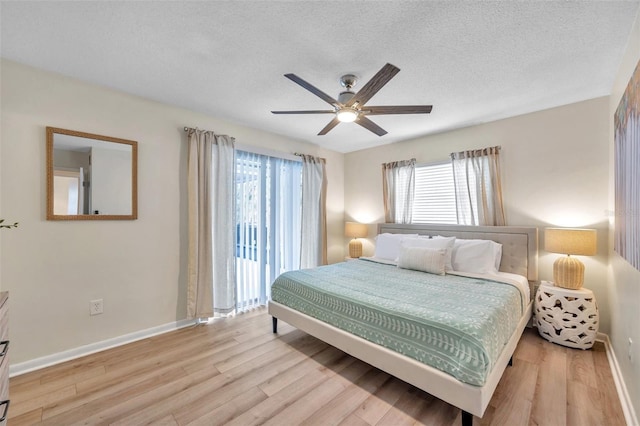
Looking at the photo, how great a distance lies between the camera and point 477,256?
2.96 m

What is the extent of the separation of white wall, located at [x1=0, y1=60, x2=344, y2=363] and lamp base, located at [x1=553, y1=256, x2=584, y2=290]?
4051mm

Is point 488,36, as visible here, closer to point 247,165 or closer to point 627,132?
point 627,132

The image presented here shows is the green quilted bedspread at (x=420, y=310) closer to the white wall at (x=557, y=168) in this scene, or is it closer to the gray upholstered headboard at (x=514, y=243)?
the gray upholstered headboard at (x=514, y=243)

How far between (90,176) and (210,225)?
1.19m

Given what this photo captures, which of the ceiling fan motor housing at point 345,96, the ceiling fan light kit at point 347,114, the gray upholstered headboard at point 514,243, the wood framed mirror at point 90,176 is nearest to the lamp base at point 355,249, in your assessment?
the gray upholstered headboard at point 514,243

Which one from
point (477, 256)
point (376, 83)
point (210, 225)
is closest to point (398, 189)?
point (477, 256)

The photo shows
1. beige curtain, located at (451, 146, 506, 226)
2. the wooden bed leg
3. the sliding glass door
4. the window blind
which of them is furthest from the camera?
the window blind

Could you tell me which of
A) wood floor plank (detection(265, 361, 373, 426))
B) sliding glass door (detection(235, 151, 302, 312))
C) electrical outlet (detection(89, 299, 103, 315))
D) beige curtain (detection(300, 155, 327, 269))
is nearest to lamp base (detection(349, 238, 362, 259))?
beige curtain (detection(300, 155, 327, 269))

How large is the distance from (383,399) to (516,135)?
327 cm

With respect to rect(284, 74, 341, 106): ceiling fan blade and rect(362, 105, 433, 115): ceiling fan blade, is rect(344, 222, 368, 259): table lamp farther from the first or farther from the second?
rect(284, 74, 341, 106): ceiling fan blade

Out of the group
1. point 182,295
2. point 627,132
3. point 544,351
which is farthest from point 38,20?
point 544,351

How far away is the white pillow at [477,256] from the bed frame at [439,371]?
0.62 feet

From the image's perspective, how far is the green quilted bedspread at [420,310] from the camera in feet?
5.07

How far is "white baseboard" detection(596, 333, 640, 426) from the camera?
156cm
